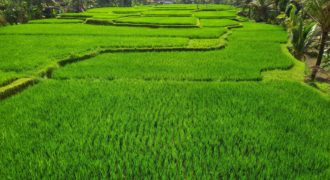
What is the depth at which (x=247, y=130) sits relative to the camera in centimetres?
321

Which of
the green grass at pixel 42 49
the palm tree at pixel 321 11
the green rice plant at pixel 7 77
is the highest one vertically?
the palm tree at pixel 321 11

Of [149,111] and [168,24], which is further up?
A: [168,24]

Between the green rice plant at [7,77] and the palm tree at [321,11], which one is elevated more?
the palm tree at [321,11]

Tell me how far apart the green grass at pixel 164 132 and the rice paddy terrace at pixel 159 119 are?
1cm

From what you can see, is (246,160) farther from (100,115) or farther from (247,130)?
(100,115)

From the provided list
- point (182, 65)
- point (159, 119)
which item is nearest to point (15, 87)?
point (159, 119)

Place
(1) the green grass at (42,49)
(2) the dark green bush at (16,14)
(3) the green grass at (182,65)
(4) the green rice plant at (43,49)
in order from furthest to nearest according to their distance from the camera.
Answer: (2) the dark green bush at (16,14)
(4) the green rice plant at (43,49)
(1) the green grass at (42,49)
(3) the green grass at (182,65)

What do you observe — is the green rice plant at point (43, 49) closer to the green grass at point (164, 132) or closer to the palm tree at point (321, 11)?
the green grass at point (164, 132)

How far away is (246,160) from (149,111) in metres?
1.70

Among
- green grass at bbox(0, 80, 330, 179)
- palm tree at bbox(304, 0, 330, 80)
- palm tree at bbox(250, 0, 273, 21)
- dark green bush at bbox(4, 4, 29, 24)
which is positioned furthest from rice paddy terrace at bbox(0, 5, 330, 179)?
palm tree at bbox(250, 0, 273, 21)

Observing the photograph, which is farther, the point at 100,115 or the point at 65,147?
the point at 100,115

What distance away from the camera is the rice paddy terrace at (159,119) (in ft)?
8.14

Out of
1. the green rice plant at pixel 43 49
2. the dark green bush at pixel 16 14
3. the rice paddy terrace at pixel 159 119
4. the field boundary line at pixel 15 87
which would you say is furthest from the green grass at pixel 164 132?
the dark green bush at pixel 16 14

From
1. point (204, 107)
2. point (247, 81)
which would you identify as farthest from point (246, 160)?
point (247, 81)
